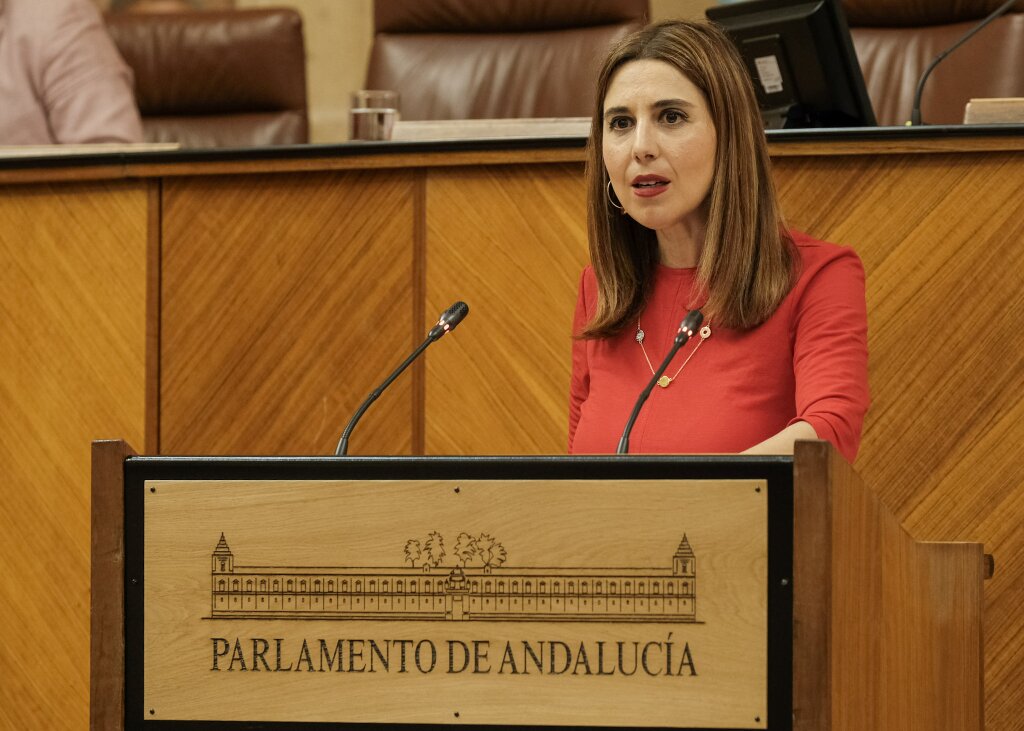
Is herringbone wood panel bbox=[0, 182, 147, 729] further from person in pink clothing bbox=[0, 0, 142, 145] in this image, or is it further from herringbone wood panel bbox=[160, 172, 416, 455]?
person in pink clothing bbox=[0, 0, 142, 145]

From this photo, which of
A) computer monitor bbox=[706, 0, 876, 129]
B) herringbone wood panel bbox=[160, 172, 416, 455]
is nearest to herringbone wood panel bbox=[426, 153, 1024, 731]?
herringbone wood panel bbox=[160, 172, 416, 455]

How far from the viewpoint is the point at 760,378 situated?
150 cm

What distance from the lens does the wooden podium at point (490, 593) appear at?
41.8 inches

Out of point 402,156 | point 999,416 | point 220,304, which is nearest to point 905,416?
point 999,416

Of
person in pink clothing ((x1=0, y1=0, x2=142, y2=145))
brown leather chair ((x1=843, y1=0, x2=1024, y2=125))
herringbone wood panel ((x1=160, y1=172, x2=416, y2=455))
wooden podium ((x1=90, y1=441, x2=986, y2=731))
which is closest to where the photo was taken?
wooden podium ((x1=90, y1=441, x2=986, y2=731))

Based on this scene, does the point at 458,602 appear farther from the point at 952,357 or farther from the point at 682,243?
the point at 952,357

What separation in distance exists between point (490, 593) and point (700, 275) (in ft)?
1.91

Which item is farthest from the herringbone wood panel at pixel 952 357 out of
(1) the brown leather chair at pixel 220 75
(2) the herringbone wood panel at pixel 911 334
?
(1) the brown leather chair at pixel 220 75

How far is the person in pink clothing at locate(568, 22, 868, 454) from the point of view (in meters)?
1.49

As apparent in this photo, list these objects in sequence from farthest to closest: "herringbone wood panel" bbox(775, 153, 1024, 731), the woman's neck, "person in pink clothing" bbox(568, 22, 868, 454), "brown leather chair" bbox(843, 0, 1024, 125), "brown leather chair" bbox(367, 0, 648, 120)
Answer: "brown leather chair" bbox(367, 0, 648, 120)
"brown leather chair" bbox(843, 0, 1024, 125)
"herringbone wood panel" bbox(775, 153, 1024, 731)
the woman's neck
"person in pink clothing" bbox(568, 22, 868, 454)

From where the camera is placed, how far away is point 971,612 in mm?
1371

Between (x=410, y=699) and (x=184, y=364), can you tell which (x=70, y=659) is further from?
(x=410, y=699)

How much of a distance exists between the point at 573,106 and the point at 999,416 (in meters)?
1.34

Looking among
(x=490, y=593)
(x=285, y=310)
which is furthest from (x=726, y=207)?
(x=285, y=310)
